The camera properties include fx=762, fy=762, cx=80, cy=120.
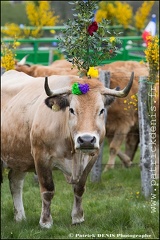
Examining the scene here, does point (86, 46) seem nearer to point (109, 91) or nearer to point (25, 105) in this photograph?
point (109, 91)

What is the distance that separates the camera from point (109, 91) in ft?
25.3

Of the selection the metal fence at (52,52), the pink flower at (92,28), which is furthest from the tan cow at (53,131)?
the metal fence at (52,52)

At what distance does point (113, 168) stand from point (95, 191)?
1747mm

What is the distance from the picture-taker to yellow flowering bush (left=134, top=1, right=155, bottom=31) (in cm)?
2071

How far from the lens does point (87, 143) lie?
7.13 metres

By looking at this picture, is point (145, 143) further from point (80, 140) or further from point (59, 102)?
point (80, 140)

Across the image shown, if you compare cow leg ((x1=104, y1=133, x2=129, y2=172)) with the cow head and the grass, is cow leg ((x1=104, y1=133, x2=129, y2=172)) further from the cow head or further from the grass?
the cow head

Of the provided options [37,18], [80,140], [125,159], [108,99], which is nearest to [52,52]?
[37,18]

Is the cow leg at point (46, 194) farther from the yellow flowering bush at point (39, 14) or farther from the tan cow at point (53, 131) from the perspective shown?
the yellow flowering bush at point (39, 14)

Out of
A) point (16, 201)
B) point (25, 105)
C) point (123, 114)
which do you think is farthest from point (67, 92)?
point (123, 114)

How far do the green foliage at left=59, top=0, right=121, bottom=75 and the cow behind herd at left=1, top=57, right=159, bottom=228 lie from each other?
0.31m

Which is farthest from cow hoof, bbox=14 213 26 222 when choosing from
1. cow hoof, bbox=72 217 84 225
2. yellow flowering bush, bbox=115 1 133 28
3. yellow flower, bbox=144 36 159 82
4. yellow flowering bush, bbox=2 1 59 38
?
yellow flowering bush, bbox=115 1 133 28

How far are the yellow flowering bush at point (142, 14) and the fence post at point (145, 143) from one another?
1071 centimetres

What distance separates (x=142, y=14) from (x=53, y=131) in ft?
43.5
